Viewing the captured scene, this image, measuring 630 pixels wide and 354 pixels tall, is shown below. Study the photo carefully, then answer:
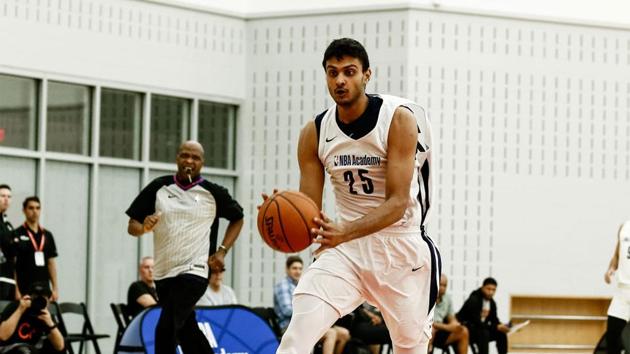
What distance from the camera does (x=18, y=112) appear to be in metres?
16.7

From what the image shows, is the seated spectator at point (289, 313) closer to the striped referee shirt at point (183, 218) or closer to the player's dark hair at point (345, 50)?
the striped referee shirt at point (183, 218)

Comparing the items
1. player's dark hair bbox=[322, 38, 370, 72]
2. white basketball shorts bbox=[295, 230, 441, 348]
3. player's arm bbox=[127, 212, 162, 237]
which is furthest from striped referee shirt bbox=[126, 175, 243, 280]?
player's dark hair bbox=[322, 38, 370, 72]

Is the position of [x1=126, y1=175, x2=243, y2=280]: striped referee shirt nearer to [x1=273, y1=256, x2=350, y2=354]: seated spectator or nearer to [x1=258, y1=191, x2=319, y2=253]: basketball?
[x1=258, y1=191, x2=319, y2=253]: basketball

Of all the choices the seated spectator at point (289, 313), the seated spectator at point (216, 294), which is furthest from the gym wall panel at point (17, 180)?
the seated spectator at point (289, 313)

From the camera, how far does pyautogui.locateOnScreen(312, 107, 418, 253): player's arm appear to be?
6.75m

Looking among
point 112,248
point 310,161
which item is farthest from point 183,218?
point 112,248

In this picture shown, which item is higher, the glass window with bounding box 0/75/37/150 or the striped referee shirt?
the glass window with bounding box 0/75/37/150

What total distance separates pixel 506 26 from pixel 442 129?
174 centimetres

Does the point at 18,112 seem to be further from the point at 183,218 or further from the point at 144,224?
the point at 144,224

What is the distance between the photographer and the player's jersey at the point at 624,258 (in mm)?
14820

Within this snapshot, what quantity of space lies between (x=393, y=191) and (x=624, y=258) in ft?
28.3

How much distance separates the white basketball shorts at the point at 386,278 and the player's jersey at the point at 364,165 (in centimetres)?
12

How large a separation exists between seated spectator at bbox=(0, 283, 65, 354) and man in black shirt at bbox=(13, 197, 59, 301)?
138 centimetres

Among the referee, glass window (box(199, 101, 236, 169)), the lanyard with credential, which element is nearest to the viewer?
the referee
